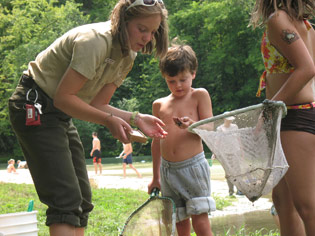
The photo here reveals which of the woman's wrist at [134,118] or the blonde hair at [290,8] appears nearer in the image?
the blonde hair at [290,8]

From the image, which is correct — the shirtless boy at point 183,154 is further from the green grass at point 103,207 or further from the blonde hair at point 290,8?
the green grass at point 103,207

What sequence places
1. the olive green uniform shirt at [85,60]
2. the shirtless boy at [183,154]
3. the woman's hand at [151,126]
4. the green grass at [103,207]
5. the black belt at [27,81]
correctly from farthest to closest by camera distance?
the green grass at [103,207] < the shirtless boy at [183,154] < the black belt at [27,81] < the woman's hand at [151,126] < the olive green uniform shirt at [85,60]

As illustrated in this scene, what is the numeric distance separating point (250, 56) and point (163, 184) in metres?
31.7

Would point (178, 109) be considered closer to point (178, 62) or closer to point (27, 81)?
point (178, 62)

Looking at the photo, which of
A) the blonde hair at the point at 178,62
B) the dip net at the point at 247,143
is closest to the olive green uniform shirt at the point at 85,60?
the dip net at the point at 247,143

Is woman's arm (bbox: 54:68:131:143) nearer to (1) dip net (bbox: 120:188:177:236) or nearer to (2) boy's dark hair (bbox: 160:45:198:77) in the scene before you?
(1) dip net (bbox: 120:188:177:236)

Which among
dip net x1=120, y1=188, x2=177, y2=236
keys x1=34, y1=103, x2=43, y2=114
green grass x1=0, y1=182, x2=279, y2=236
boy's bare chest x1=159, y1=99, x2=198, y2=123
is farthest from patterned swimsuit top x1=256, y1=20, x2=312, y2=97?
green grass x1=0, y1=182, x2=279, y2=236

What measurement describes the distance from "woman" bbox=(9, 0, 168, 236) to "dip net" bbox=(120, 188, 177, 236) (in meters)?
0.54

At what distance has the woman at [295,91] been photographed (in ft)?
8.86

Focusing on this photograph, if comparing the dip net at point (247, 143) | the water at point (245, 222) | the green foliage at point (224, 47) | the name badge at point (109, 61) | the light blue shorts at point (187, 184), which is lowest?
the water at point (245, 222)

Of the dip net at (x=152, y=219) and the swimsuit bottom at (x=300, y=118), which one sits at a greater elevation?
the swimsuit bottom at (x=300, y=118)

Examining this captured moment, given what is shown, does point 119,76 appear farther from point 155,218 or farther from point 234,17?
point 234,17

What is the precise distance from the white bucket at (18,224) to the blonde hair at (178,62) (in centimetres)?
146

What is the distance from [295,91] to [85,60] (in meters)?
1.12
